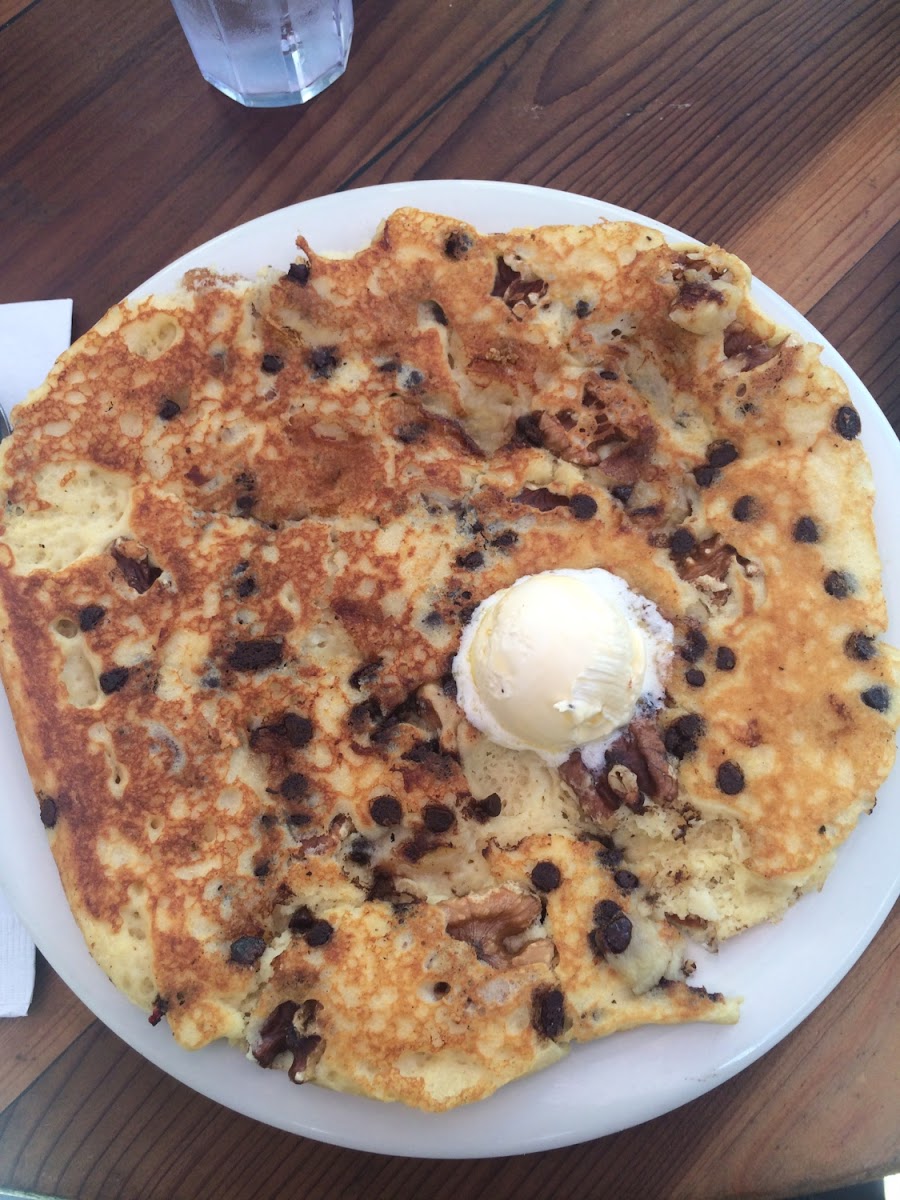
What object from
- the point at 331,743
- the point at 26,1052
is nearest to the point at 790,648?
the point at 331,743

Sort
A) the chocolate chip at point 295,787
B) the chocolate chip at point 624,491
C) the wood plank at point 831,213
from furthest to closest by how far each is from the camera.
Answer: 1. the wood plank at point 831,213
2. the chocolate chip at point 624,491
3. the chocolate chip at point 295,787

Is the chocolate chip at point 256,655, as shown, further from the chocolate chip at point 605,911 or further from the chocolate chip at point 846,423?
the chocolate chip at point 846,423

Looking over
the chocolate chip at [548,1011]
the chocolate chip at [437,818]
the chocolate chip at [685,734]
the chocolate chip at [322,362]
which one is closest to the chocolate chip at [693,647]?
the chocolate chip at [685,734]

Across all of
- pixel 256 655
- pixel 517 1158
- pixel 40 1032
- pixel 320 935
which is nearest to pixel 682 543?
pixel 256 655

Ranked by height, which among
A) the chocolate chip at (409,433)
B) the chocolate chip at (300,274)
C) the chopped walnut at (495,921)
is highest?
the chocolate chip at (300,274)

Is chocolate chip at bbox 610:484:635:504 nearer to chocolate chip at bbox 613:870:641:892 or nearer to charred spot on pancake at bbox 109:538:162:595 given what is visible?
chocolate chip at bbox 613:870:641:892

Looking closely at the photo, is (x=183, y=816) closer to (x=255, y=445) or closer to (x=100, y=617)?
(x=100, y=617)

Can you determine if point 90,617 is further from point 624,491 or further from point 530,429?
point 624,491
